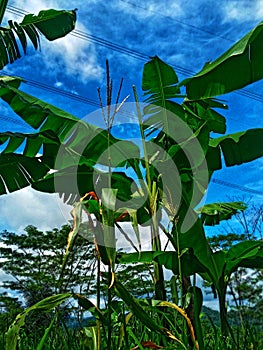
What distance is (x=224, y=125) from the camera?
357cm

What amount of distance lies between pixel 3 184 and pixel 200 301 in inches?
78.4

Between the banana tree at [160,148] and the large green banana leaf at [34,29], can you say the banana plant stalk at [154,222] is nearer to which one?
the banana tree at [160,148]

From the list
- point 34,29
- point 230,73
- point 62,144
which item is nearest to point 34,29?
point 34,29

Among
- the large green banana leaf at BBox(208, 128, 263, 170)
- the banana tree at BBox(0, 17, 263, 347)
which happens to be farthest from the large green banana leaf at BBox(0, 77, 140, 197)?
the large green banana leaf at BBox(208, 128, 263, 170)

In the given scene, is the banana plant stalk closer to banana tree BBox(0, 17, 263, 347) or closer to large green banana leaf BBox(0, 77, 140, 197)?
banana tree BBox(0, 17, 263, 347)

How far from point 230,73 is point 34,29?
7.17ft

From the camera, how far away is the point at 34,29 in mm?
4051

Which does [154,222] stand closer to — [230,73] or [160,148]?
[230,73]

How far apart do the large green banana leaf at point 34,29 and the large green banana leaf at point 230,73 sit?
74.1 inches

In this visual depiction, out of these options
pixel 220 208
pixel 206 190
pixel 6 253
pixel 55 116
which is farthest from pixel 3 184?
pixel 6 253

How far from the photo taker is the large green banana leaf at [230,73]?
2.45 meters

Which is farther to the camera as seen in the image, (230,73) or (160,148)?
(160,148)

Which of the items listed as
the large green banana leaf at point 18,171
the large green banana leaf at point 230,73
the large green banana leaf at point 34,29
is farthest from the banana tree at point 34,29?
the large green banana leaf at point 230,73

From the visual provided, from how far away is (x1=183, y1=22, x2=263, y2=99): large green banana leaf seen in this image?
96.4 inches
